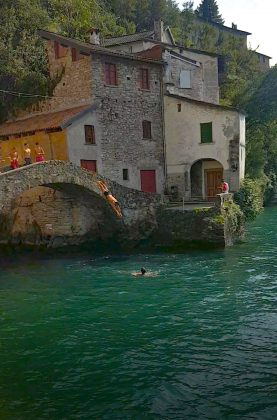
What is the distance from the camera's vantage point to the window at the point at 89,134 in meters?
28.2

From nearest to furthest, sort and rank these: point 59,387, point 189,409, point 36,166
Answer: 1. point 189,409
2. point 59,387
3. point 36,166

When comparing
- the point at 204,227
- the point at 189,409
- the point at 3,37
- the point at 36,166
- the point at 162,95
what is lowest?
the point at 189,409

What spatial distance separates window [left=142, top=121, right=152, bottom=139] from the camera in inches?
1265

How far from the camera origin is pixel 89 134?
2844 centimetres

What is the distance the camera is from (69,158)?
27172 millimetres

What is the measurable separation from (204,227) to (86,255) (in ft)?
23.3

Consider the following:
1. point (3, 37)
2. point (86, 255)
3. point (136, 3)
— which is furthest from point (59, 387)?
point (136, 3)

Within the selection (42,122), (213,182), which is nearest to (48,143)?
(42,122)

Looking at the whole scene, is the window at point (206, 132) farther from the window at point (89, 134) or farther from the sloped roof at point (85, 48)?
the window at point (89, 134)

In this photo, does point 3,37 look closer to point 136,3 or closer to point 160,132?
point 160,132

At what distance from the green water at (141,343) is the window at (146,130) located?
13.9m

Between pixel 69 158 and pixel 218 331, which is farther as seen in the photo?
pixel 69 158

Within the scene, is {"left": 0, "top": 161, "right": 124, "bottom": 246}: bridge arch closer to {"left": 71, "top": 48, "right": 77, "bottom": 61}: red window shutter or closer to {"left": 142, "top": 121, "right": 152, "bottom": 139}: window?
{"left": 142, "top": 121, "right": 152, "bottom": 139}: window

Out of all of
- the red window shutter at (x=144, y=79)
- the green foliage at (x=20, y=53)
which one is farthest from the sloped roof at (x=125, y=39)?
the red window shutter at (x=144, y=79)
